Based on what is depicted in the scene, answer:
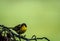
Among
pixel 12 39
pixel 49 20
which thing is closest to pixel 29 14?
pixel 49 20

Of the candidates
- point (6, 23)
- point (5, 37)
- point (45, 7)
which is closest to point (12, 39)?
point (5, 37)

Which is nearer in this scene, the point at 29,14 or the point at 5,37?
the point at 5,37

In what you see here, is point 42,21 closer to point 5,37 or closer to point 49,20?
point 49,20

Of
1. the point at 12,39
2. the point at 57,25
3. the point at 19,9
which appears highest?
the point at 19,9

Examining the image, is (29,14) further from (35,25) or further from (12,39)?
(12,39)

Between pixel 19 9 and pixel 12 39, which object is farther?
pixel 19 9

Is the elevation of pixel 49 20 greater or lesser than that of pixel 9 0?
lesser
